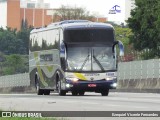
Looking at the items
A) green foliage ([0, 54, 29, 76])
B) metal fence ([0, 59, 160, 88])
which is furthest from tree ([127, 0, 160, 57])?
green foliage ([0, 54, 29, 76])

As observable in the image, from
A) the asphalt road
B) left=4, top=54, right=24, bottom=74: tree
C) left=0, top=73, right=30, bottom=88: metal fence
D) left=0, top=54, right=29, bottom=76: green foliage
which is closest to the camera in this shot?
the asphalt road

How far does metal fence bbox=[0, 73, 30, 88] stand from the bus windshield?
3720cm

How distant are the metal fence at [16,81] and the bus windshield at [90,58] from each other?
3720 cm

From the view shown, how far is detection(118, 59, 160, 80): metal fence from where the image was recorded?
50625 mm

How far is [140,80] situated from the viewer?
52438 millimetres

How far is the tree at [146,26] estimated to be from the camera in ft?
243

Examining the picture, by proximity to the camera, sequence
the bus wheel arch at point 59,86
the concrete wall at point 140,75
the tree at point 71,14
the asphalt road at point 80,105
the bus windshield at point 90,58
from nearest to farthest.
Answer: the asphalt road at point 80,105 < the bus windshield at point 90,58 < the bus wheel arch at point 59,86 < the concrete wall at point 140,75 < the tree at point 71,14

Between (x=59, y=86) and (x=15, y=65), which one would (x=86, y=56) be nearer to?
(x=59, y=86)

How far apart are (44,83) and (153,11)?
108ft

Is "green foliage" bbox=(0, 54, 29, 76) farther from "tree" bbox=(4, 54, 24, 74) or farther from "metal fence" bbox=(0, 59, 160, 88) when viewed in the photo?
"metal fence" bbox=(0, 59, 160, 88)

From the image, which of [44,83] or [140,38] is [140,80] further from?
[140,38]

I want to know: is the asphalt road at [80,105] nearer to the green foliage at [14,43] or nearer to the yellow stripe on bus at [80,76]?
the yellow stripe on bus at [80,76]

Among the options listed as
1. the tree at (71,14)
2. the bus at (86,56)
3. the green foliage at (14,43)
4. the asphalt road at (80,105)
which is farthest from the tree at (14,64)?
the asphalt road at (80,105)

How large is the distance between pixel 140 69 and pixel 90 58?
1522cm
